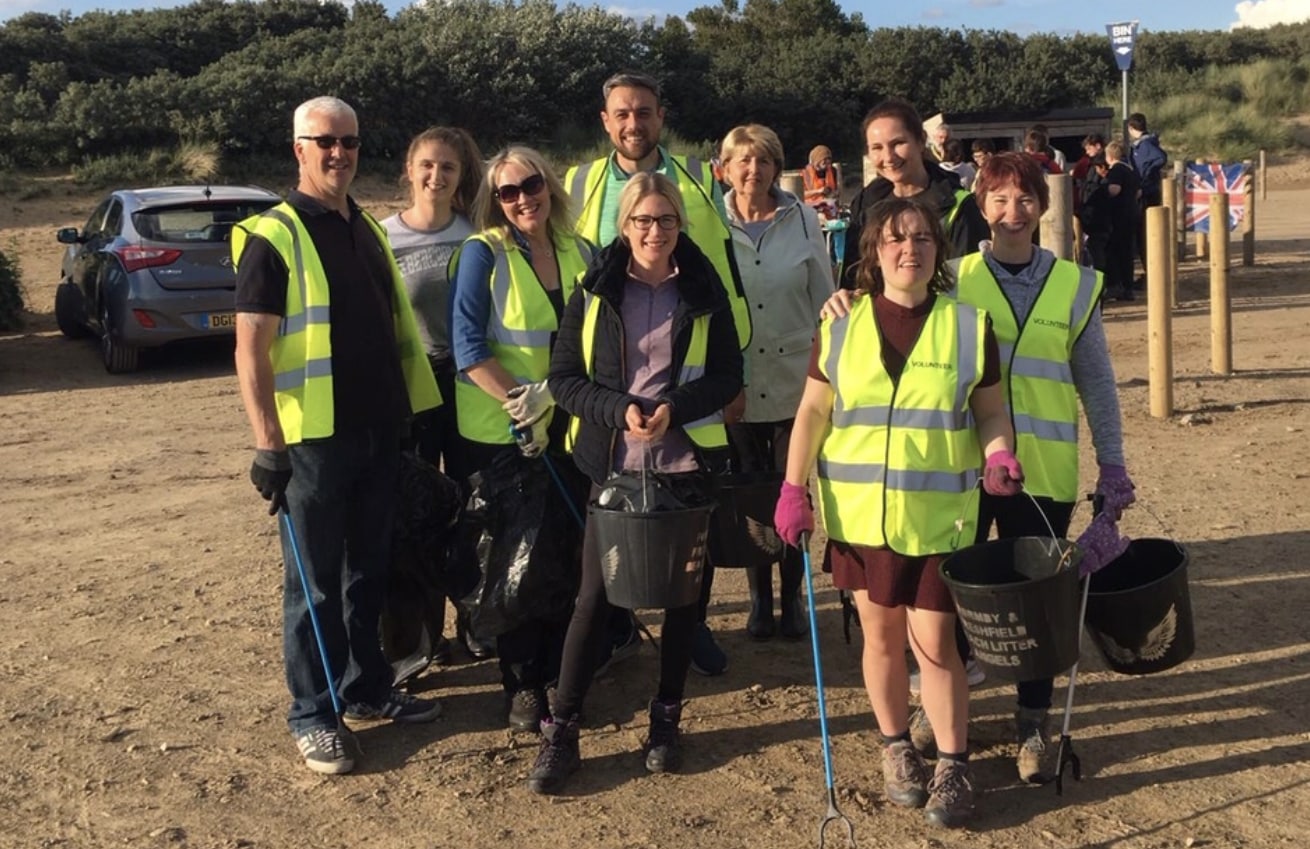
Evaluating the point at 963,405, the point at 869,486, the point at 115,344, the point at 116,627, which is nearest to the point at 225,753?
the point at 116,627

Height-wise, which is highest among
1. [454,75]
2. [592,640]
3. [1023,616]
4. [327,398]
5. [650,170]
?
[454,75]

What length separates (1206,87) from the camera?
42625 millimetres

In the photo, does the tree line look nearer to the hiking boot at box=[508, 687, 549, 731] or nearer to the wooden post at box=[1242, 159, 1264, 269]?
the wooden post at box=[1242, 159, 1264, 269]

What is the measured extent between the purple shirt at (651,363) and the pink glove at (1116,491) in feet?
3.94

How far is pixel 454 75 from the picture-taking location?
3050cm

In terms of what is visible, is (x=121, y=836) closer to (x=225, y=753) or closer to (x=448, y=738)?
(x=225, y=753)

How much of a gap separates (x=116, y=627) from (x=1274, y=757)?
14.7 ft

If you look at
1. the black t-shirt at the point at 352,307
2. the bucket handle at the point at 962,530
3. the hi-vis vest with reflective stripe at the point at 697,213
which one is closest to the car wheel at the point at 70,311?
the hi-vis vest with reflective stripe at the point at 697,213

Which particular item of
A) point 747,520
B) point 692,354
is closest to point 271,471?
point 692,354

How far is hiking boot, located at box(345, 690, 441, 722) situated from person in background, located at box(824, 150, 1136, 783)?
5.83ft

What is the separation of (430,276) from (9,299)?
11232mm

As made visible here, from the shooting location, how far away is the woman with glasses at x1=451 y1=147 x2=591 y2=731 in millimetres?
4523

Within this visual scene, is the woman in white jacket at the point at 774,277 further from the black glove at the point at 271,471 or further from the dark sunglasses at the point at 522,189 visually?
the black glove at the point at 271,471

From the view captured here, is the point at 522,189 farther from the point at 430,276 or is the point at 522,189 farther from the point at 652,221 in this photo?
the point at 430,276
